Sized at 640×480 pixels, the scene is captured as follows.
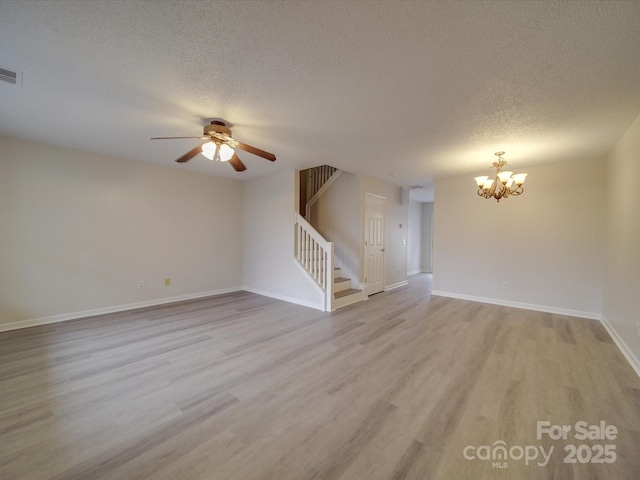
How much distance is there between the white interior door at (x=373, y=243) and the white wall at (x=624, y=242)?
11.4 feet

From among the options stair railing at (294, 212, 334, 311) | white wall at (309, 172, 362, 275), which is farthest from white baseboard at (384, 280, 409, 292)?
stair railing at (294, 212, 334, 311)

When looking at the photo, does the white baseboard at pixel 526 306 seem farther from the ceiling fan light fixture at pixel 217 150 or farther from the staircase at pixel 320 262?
the ceiling fan light fixture at pixel 217 150

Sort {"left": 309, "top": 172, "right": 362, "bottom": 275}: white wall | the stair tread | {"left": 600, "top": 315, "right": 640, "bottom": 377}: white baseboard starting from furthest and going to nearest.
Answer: {"left": 309, "top": 172, "right": 362, "bottom": 275}: white wall → the stair tread → {"left": 600, "top": 315, "right": 640, "bottom": 377}: white baseboard

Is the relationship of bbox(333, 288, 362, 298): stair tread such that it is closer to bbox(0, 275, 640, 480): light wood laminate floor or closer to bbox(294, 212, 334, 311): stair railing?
bbox(294, 212, 334, 311): stair railing

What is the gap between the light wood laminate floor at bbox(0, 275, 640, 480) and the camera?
4.66 feet

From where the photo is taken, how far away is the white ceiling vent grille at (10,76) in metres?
1.94

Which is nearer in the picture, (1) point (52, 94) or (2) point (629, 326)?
(1) point (52, 94)

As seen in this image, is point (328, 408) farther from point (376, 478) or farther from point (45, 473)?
point (45, 473)

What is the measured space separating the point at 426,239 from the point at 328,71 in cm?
850

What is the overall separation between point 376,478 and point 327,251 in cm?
322

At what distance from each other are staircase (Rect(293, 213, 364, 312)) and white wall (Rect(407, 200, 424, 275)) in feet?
14.8

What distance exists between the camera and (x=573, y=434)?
166 centimetres

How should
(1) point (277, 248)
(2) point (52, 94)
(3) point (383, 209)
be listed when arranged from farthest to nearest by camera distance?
(3) point (383, 209), (1) point (277, 248), (2) point (52, 94)

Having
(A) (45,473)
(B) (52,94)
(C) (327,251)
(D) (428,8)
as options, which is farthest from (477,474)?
(B) (52,94)
